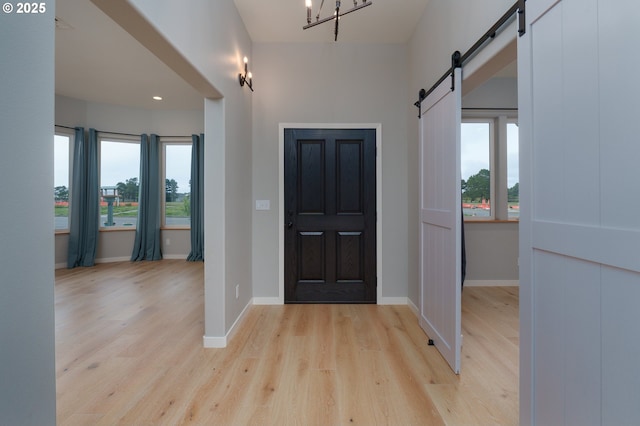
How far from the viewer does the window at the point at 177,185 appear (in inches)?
232

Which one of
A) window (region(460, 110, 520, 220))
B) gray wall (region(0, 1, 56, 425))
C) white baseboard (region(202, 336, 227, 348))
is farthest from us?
window (region(460, 110, 520, 220))

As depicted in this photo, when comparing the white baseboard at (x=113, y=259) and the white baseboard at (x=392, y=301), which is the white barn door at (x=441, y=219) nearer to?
the white baseboard at (x=392, y=301)

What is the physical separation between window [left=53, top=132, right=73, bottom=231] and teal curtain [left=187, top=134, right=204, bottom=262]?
2.09m

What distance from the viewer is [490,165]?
4.10 m

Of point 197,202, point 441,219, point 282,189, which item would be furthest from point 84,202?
point 441,219

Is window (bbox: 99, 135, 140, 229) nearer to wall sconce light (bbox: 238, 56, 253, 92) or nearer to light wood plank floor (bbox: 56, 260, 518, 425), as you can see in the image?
light wood plank floor (bbox: 56, 260, 518, 425)

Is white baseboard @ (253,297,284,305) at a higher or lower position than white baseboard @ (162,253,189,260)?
lower

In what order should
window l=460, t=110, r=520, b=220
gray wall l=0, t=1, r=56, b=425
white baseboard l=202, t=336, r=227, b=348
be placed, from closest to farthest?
gray wall l=0, t=1, r=56, b=425 < white baseboard l=202, t=336, r=227, b=348 < window l=460, t=110, r=520, b=220

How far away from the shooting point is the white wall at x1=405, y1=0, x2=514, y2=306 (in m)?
1.80

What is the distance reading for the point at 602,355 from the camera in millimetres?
970

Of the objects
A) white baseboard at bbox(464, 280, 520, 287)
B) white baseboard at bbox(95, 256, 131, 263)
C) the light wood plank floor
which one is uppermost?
white baseboard at bbox(95, 256, 131, 263)

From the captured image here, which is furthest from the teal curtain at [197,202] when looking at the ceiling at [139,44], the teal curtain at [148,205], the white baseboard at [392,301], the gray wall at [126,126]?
the white baseboard at [392,301]

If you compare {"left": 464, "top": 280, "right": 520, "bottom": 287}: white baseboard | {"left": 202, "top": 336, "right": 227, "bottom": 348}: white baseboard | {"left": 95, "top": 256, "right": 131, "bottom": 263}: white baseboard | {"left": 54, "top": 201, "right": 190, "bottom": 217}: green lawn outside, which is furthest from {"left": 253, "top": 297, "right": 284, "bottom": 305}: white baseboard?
{"left": 95, "top": 256, "right": 131, "bottom": 263}: white baseboard

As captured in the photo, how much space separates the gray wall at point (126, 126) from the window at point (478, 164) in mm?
4849
